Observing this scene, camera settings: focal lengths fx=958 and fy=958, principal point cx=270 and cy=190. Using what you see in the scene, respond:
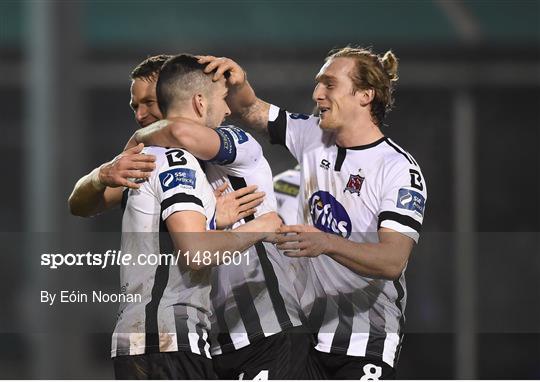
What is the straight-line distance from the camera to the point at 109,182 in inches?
104

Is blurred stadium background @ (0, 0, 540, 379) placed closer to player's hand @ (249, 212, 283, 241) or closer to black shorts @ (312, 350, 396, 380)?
black shorts @ (312, 350, 396, 380)

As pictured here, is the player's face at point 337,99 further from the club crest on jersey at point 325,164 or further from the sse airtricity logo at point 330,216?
the sse airtricity logo at point 330,216

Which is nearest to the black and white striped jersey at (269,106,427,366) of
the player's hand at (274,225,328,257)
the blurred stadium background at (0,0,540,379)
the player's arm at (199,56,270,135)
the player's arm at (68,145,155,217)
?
the player's arm at (199,56,270,135)

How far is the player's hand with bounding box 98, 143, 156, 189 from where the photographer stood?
253 centimetres

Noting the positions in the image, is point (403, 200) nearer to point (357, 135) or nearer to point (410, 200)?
point (410, 200)

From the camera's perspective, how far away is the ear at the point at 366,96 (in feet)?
9.63

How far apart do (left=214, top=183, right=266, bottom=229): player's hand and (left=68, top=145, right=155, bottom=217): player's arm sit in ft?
0.73

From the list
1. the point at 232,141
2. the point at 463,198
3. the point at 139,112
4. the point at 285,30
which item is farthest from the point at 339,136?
the point at 285,30

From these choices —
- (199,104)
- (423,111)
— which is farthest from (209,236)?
(423,111)

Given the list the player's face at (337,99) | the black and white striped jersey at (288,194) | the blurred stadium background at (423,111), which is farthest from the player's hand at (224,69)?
the blurred stadium background at (423,111)

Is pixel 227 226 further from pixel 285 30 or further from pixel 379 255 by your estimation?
pixel 285 30

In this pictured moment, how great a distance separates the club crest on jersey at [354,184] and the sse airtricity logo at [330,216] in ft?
0.18

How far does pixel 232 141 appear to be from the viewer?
267cm

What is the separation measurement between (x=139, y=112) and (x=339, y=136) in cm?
61
